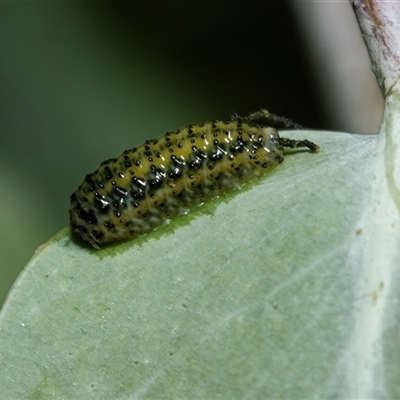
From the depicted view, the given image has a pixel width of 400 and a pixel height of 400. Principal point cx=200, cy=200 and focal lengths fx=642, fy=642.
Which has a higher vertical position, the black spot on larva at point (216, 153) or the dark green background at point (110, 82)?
the dark green background at point (110, 82)

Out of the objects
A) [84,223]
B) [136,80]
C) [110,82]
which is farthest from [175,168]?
[136,80]

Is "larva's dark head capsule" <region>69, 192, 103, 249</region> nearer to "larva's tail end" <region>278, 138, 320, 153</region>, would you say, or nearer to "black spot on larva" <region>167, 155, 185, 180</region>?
"black spot on larva" <region>167, 155, 185, 180</region>

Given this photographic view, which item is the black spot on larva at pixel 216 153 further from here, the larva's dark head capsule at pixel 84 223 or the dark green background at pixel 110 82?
the dark green background at pixel 110 82

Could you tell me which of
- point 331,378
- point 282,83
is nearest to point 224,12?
point 282,83

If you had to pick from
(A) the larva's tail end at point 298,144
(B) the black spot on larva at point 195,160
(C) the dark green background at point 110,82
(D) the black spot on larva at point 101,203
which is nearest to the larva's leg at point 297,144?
(A) the larva's tail end at point 298,144

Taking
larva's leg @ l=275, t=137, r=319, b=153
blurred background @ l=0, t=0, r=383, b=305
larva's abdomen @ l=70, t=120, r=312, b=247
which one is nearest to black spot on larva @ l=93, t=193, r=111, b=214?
larva's abdomen @ l=70, t=120, r=312, b=247
